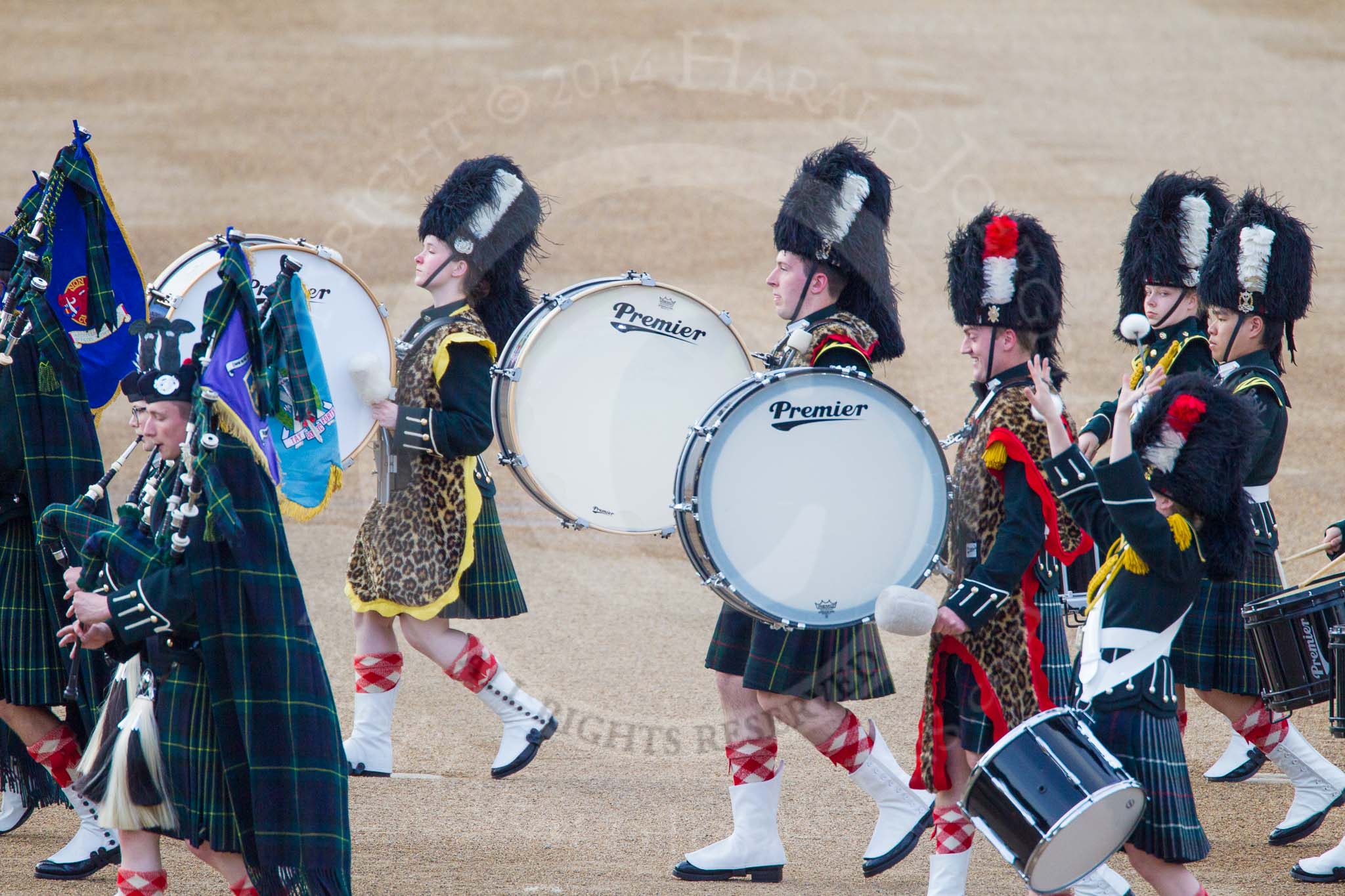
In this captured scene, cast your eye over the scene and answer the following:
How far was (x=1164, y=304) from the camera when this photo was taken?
4.88m

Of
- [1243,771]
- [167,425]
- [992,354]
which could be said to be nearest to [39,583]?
[167,425]

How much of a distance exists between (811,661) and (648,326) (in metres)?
1.07

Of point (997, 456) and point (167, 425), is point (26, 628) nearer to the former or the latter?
point (167, 425)

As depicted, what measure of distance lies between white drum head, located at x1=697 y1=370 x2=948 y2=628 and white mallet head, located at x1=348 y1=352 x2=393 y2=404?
1210mm

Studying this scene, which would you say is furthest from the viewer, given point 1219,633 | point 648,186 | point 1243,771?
point 648,186

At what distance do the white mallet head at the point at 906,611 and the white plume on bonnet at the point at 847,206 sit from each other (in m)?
1.15

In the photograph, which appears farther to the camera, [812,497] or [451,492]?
[451,492]

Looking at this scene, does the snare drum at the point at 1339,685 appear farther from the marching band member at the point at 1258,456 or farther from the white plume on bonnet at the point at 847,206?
the white plume on bonnet at the point at 847,206

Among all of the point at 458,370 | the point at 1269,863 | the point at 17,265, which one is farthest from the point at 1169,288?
the point at 17,265

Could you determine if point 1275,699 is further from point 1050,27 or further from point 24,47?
point 24,47

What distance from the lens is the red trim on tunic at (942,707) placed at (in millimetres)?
3729

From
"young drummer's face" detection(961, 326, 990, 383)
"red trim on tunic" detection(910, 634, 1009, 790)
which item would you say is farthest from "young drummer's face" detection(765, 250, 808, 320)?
"red trim on tunic" detection(910, 634, 1009, 790)

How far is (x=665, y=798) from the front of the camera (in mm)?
4809

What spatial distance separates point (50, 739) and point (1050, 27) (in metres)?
13.7
